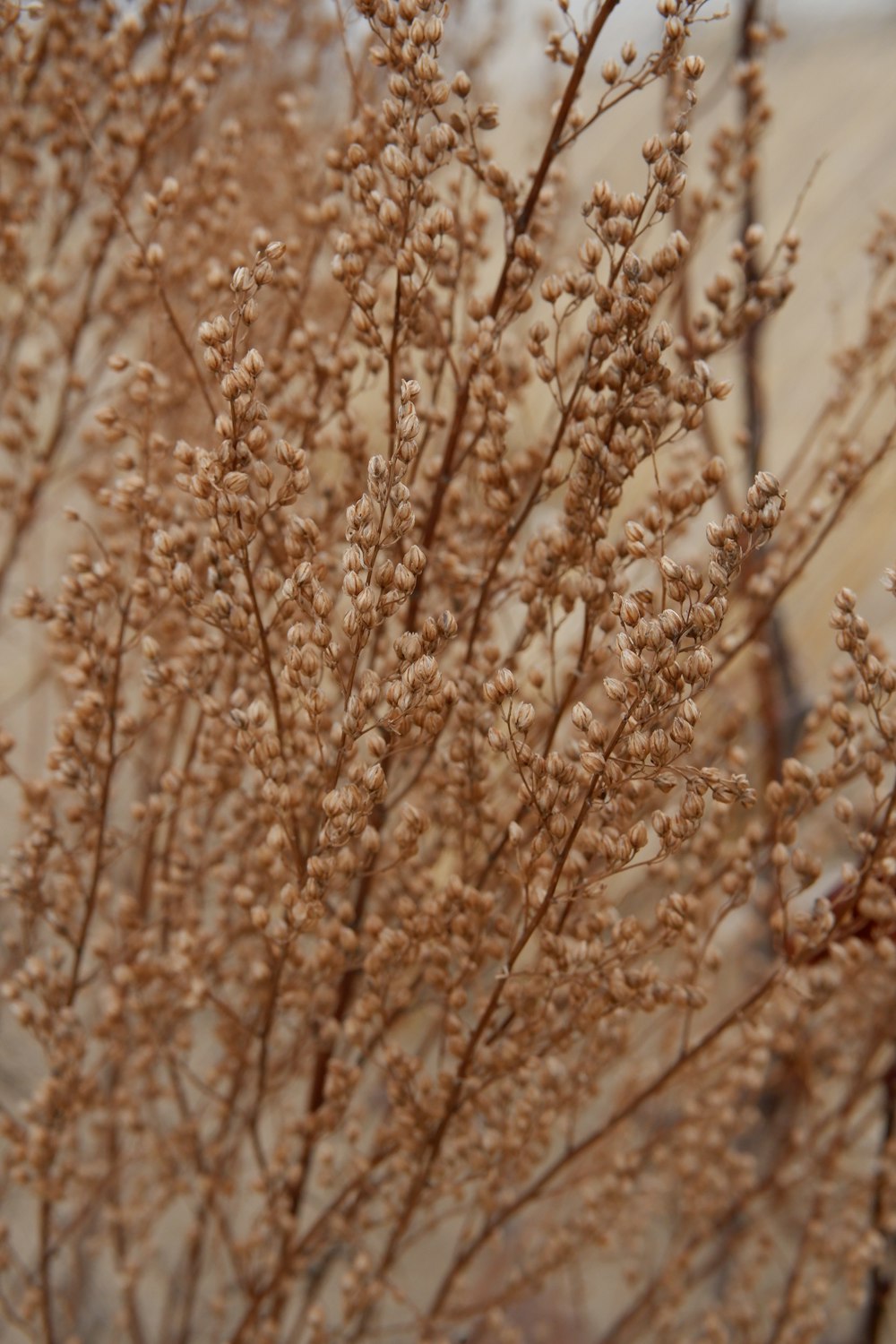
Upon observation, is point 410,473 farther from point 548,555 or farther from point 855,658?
point 855,658

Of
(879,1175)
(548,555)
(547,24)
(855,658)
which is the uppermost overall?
(547,24)

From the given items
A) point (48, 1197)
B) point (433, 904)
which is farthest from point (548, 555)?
point (48, 1197)

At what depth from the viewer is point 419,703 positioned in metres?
0.59

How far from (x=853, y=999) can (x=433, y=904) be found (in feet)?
2.65

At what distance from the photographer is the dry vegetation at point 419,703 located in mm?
598

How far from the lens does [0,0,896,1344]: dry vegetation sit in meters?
0.60

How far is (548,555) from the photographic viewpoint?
71cm

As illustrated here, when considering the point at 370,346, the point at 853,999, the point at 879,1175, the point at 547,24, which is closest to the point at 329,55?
the point at 547,24

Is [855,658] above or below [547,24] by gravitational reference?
below

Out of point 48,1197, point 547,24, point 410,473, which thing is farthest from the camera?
point 547,24

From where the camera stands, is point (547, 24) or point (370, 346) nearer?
point (370, 346)

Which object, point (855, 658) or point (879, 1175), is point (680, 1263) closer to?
point (879, 1175)

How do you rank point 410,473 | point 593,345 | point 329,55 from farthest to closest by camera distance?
point 329,55 < point 410,473 < point 593,345

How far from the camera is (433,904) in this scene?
716 millimetres
